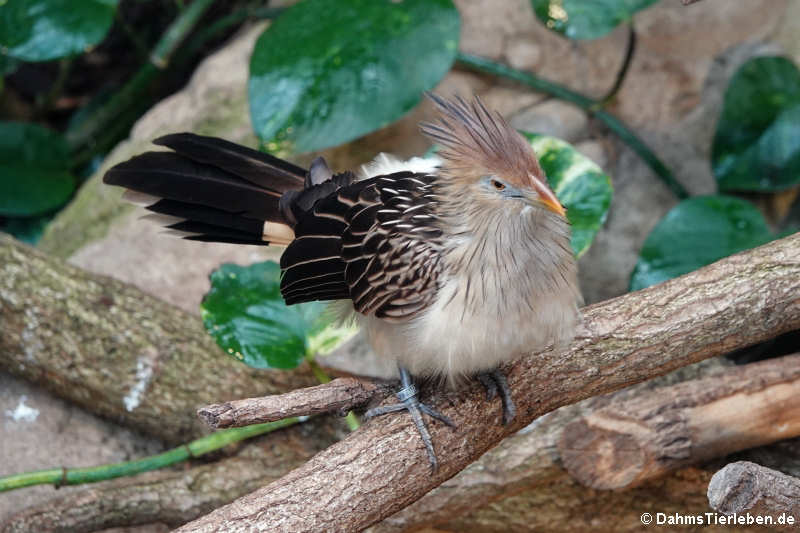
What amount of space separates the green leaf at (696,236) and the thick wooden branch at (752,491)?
3.85ft

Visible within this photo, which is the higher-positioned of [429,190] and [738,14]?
[738,14]

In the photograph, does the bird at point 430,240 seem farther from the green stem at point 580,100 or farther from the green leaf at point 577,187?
the green stem at point 580,100

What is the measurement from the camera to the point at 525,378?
7.79 ft

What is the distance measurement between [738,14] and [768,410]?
1901 millimetres

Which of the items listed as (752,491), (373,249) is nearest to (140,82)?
(373,249)

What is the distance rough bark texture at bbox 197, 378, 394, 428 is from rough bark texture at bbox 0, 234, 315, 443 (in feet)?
3.04

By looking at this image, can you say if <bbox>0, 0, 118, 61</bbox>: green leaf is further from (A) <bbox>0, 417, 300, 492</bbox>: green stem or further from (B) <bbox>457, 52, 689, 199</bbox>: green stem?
→ (A) <bbox>0, 417, 300, 492</bbox>: green stem

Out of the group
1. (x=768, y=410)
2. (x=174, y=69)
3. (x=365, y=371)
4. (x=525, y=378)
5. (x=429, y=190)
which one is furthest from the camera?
(x=174, y=69)

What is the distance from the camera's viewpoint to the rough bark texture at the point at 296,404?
1.87 metres

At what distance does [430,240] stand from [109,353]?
1406mm

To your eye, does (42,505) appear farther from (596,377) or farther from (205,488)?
(596,377)

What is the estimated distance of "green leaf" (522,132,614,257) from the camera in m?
2.85

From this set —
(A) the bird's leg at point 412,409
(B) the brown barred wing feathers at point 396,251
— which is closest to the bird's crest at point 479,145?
(B) the brown barred wing feathers at point 396,251

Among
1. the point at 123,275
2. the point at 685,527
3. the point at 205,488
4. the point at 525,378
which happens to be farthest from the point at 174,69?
the point at 685,527
